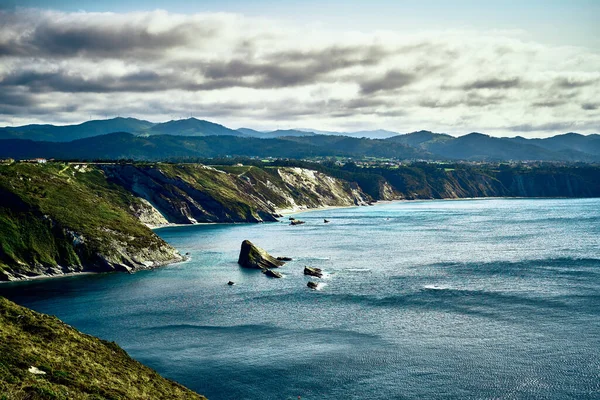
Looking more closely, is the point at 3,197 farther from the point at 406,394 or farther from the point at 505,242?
the point at 505,242

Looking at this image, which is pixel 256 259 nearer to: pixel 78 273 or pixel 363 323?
pixel 78 273

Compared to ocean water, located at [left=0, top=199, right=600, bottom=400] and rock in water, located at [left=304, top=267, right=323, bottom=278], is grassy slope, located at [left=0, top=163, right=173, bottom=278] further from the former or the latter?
rock in water, located at [left=304, top=267, right=323, bottom=278]

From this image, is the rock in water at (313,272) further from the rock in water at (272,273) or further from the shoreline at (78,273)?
the shoreline at (78,273)

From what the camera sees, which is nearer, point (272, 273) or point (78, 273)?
point (272, 273)

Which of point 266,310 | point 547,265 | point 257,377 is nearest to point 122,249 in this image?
point 266,310

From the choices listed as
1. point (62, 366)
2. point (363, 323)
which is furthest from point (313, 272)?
point (62, 366)

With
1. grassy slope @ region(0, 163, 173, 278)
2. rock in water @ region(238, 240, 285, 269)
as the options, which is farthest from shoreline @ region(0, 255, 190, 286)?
rock in water @ region(238, 240, 285, 269)
